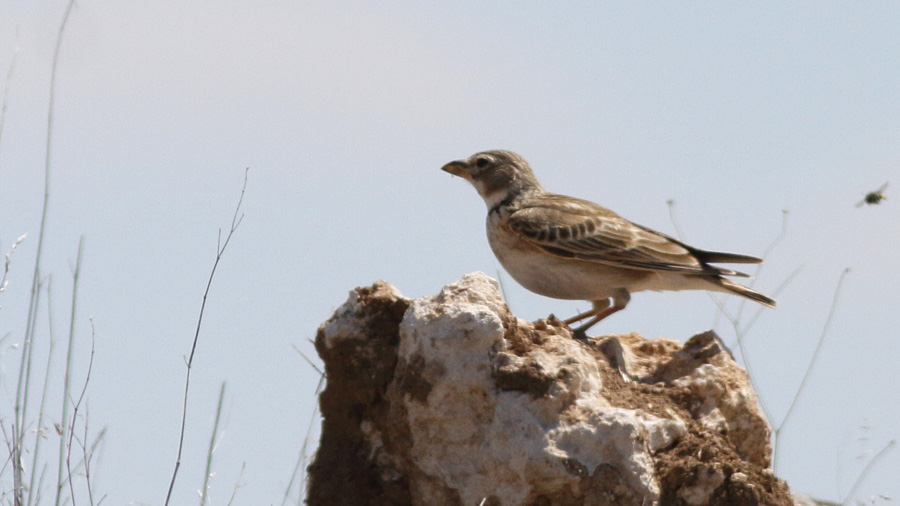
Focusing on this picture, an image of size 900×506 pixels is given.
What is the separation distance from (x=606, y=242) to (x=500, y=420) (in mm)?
3343

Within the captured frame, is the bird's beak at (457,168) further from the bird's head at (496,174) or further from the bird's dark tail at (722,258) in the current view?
the bird's dark tail at (722,258)

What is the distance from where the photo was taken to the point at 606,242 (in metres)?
8.13

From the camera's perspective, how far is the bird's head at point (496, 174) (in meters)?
9.04

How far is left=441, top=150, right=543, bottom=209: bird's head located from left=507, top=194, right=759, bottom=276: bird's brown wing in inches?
22.2

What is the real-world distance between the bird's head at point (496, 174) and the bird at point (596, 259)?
1.76ft

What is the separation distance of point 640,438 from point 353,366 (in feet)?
4.79

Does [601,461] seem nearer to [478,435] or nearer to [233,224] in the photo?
[478,435]

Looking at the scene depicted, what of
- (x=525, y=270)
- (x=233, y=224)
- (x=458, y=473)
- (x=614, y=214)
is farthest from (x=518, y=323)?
(x=614, y=214)

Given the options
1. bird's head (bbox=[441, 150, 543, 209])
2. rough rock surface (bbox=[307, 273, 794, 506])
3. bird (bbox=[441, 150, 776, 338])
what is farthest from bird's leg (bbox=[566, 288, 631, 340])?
rough rock surface (bbox=[307, 273, 794, 506])

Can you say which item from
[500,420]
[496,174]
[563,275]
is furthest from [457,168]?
[500,420]

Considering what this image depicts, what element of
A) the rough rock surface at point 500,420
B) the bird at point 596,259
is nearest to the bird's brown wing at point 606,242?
the bird at point 596,259

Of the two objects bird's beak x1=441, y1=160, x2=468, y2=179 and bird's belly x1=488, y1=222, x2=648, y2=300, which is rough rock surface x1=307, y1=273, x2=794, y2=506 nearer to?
bird's belly x1=488, y1=222, x2=648, y2=300

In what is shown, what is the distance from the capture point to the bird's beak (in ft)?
30.3

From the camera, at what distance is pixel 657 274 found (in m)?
8.13
